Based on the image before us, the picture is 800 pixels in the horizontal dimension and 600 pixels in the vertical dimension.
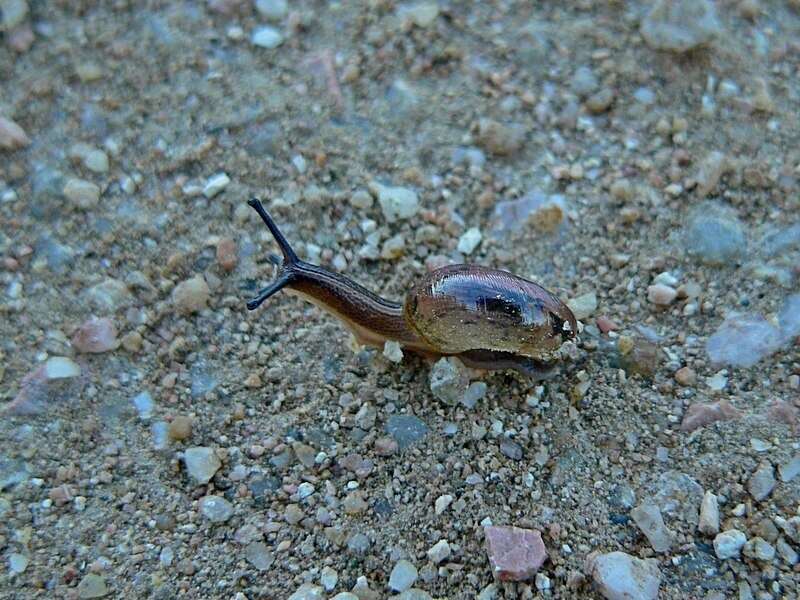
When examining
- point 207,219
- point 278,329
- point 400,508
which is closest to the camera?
point 400,508

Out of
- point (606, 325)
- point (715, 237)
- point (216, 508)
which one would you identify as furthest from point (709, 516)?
point (216, 508)

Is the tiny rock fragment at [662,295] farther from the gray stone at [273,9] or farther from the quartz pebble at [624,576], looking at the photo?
the gray stone at [273,9]

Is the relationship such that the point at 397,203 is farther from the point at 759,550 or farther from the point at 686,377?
the point at 759,550

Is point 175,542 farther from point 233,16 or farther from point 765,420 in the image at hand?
point 233,16

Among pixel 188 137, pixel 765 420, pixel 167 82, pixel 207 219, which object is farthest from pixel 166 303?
pixel 765 420

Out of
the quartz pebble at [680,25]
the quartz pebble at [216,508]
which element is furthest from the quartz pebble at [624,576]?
the quartz pebble at [680,25]

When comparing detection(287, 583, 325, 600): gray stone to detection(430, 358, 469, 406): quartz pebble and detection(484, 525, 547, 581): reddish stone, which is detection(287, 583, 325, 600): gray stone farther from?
detection(430, 358, 469, 406): quartz pebble
